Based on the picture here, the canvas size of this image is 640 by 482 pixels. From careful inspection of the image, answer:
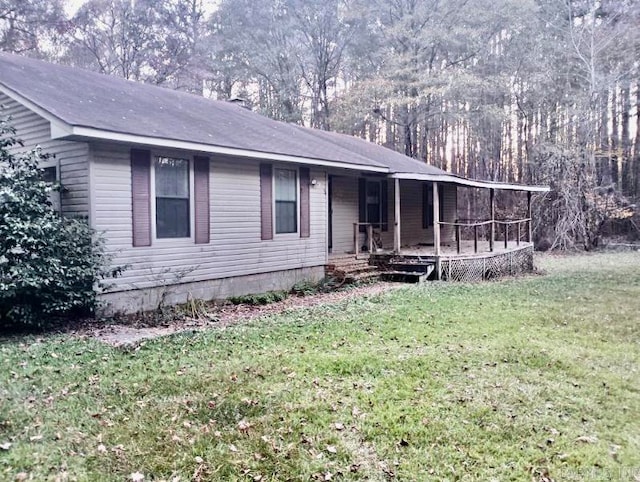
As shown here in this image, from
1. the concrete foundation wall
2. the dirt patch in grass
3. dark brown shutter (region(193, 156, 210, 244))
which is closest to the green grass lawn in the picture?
the dirt patch in grass

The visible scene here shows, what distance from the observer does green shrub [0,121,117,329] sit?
621cm

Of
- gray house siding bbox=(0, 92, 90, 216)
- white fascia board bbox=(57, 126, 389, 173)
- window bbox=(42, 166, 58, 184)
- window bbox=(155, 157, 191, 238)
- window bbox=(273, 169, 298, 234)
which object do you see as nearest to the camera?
white fascia board bbox=(57, 126, 389, 173)

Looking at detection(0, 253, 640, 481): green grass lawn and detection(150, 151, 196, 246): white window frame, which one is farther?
detection(150, 151, 196, 246): white window frame

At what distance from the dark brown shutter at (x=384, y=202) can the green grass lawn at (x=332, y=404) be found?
828 centimetres

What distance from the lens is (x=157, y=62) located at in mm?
22422

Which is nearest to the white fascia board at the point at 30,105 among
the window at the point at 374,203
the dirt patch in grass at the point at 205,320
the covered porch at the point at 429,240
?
the dirt patch in grass at the point at 205,320

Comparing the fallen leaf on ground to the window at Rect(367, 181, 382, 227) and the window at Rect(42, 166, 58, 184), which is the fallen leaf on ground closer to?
the window at Rect(42, 166, 58, 184)

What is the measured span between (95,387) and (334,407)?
2.17 metres

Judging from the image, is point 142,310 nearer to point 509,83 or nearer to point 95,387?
point 95,387

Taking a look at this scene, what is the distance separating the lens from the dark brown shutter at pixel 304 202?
1103cm

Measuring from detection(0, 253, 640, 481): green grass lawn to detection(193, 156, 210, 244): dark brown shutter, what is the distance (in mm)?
2546

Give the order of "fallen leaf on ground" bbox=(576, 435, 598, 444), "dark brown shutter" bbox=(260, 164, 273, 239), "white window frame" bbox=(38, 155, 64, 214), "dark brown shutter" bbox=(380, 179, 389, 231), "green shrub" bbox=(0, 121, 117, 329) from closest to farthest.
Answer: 1. "fallen leaf on ground" bbox=(576, 435, 598, 444)
2. "green shrub" bbox=(0, 121, 117, 329)
3. "white window frame" bbox=(38, 155, 64, 214)
4. "dark brown shutter" bbox=(260, 164, 273, 239)
5. "dark brown shutter" bbox=(380, 179, 389, 231)

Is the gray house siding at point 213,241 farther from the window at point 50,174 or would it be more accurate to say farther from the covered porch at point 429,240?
the covered porch at point 429,240

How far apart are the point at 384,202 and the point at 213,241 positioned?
7348mm
